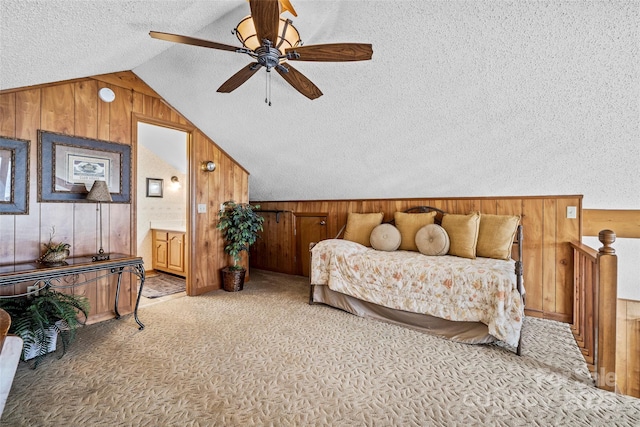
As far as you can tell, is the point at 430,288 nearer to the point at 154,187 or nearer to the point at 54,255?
the point at 54,255

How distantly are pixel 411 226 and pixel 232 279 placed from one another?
241cm

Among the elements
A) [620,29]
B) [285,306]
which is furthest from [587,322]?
[285,306]

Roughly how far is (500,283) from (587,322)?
0.87 metres

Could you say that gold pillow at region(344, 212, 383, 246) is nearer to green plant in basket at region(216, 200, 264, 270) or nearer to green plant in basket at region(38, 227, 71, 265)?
green plant in basket at region(216, 200, 264, 270)

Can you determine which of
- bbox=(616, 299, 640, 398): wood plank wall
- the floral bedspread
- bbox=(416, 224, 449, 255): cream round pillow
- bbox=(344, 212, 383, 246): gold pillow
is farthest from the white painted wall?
bbox=(616, 299, 640, 398): wood plank wall

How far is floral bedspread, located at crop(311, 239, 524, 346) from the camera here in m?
2.22

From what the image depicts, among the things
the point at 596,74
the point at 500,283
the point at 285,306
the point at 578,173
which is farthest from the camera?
the point at 285,306

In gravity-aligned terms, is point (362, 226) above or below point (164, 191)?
below

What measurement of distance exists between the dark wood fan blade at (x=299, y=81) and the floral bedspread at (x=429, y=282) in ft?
5.31

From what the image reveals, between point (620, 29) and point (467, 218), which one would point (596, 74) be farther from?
point (467, 218)

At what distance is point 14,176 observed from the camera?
2.35 meters

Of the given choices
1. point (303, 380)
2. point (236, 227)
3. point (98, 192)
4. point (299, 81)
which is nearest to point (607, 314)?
point (303, 380)

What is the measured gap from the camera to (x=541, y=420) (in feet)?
4.99

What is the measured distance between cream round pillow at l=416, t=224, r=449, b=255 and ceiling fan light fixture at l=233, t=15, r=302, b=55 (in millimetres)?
2194
